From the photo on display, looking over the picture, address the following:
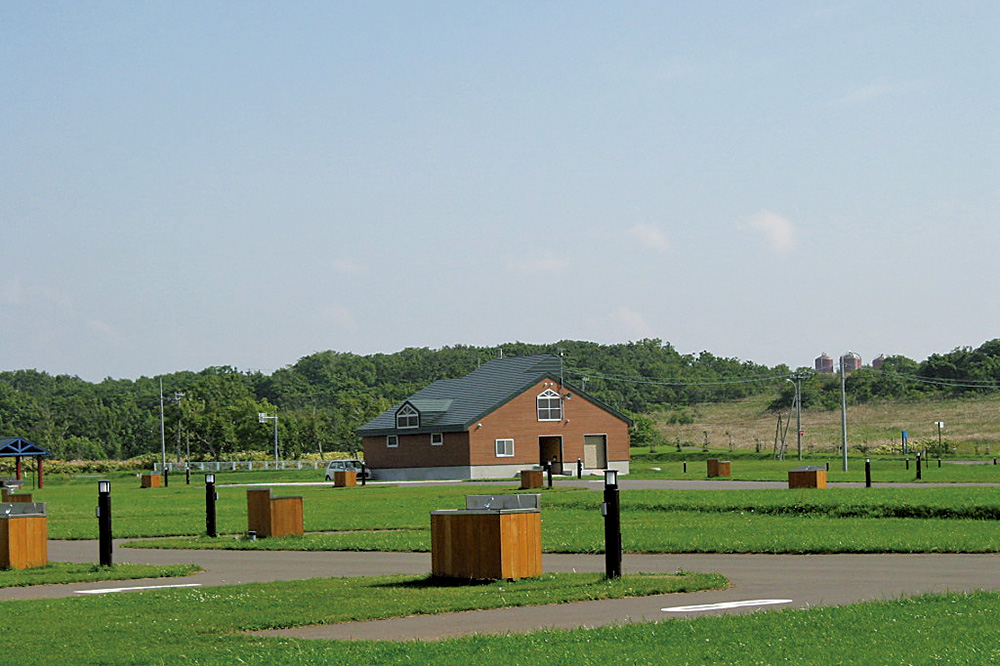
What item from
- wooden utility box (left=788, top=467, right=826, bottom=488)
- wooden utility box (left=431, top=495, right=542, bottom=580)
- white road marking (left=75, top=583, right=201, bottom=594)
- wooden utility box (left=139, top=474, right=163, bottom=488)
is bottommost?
wooden utility box (left=139, top=474, right=163, bottom=488)

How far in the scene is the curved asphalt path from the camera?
13.3 metres

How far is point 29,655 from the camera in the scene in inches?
473

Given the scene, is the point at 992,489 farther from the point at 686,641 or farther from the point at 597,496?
the point at 686,641

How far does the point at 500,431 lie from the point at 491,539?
62179mm

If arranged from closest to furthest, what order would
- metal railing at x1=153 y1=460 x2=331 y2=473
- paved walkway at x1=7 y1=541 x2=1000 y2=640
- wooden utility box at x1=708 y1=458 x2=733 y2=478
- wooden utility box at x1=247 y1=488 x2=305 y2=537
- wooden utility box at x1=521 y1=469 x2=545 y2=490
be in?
paved walkway at x1=7 y1=541 x2=1000 y2=640, wooden utility box at x1=247 y1=488 x2=305 y2=537, wooden utility box at x1=521 y1=469 x2=545 y2=490, wooden utility box at x1=708 y1=458 x2=733 y2=478, metal railing at x1=153 y1=460 x2=331 y2=473

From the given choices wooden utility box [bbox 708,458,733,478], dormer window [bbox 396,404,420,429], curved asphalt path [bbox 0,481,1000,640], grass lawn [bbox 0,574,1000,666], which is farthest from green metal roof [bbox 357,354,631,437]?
grass lawn [bbox 0,574,1000,666]

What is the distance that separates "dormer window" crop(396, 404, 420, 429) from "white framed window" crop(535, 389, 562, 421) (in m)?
7.37

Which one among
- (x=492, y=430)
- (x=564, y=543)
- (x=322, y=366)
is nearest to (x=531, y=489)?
(x=564, y=543)

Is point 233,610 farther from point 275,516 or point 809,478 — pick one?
point 809,478

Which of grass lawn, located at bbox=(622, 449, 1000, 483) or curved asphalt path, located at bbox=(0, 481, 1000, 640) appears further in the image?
grass lawn, located at bbox=(622, 449, 1000, 483)

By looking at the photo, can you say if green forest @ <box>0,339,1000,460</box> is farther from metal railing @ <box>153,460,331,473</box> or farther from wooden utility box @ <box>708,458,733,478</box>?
wooden utility box @ <box>708,458,733,478</box>

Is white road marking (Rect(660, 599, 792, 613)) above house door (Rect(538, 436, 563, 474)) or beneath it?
above

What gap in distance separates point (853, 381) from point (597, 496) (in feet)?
352

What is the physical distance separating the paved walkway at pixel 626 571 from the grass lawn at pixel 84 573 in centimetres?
46
